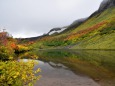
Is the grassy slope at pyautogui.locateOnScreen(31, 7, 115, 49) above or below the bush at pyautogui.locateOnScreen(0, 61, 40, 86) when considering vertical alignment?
above

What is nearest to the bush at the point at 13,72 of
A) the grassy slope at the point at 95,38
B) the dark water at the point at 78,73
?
the dark water at the point at 78,73

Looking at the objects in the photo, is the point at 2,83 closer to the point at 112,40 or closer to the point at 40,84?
the point at 40,84

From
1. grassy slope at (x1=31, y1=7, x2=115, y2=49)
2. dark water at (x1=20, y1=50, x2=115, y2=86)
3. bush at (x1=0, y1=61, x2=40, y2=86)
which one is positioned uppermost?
grassy slope at (x1=31, y1=7, x2=115, y2=49)

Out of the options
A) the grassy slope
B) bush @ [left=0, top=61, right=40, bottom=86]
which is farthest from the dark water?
the grassy slope

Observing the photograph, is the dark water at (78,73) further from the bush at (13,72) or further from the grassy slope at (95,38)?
the grassy slope at (95,38)

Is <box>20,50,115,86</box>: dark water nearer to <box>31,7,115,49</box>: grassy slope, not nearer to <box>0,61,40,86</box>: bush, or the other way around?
<box>0,61,40,86</box>: bush

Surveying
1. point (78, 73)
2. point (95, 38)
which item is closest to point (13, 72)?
point (78, 73)

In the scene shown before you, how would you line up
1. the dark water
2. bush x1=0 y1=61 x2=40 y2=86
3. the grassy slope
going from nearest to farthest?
1. bush x1=0 y1=61 x2=40 y2=86
2. the dark water
3. the grassy slope

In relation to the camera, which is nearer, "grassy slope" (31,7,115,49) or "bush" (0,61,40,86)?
"bush" (0,61,40,86)

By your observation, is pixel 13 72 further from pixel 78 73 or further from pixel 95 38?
pixel 95 38

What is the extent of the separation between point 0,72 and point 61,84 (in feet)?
27.5

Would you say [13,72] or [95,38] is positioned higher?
[95,38]

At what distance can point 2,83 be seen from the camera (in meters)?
Result: 9.98

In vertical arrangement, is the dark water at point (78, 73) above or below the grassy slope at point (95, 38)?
below
